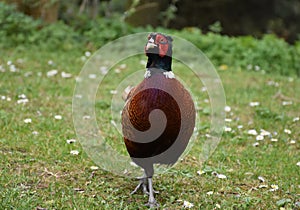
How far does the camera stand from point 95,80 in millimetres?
7227

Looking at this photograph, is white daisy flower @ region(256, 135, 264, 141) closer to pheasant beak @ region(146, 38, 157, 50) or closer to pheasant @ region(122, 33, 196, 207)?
pheasant @ region(122, 33, 196, 207)

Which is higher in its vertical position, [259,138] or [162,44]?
[162,44]

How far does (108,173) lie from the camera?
4211 mm

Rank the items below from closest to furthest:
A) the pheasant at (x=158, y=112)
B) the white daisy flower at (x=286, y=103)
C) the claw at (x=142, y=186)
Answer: the pheasant at (x=158, y=112), the claw at (x=142, y=186), the white daisy flower at (x=286, y=103)

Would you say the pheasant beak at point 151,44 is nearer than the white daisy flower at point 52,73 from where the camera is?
Yes

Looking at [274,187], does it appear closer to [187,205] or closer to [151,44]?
[187,205]

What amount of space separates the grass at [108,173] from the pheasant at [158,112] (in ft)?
1.50

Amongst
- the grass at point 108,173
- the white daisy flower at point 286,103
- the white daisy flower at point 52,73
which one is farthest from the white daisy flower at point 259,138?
the white daisy flower at point 52,73

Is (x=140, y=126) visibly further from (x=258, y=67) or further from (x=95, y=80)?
(x=258, y=67)

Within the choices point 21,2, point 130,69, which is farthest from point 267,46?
Result: point 21,2

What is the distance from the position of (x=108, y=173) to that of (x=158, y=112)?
111 centimetres

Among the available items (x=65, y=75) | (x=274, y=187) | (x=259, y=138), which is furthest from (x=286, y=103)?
(x=65, y=75)

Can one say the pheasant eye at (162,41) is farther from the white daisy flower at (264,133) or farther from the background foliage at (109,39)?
the background foliage at (109,39)

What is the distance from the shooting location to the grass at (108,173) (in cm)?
370
